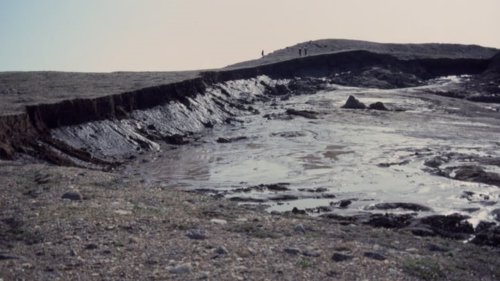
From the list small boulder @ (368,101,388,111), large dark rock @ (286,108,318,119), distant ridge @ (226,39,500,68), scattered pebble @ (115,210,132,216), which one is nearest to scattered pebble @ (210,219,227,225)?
scattered pebble @ (115,210,132,216)

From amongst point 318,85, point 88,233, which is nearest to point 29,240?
point 88,233

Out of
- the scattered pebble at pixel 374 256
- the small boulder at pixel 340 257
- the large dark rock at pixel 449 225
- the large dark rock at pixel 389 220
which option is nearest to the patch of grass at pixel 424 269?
the scattered pebble at pixel 374 256

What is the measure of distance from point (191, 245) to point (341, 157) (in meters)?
13.1

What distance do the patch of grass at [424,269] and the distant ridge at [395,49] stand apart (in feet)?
169

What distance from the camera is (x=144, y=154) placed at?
21.8 m

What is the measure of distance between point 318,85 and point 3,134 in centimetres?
3471

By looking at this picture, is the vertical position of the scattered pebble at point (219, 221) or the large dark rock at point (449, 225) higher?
the scattered pebble at point (219, 221)

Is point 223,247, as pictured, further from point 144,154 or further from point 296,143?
point 296,143

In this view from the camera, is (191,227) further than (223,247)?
Yes

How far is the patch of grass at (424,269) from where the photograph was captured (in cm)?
819

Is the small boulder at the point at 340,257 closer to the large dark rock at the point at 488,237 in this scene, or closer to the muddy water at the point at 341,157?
the large dark rock at the point at 488,237

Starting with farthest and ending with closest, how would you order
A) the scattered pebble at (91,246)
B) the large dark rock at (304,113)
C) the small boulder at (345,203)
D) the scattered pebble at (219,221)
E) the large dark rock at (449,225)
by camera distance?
the large dark rock at (304,113)
the small boulder at (345,203)
the large dark rock at (449,225)
the scattered pebble at (219,221)
the scattered pebble at (91,246)

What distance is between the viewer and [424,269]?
8398 millimetres

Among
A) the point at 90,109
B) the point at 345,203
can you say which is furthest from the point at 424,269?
the point at 90,109
